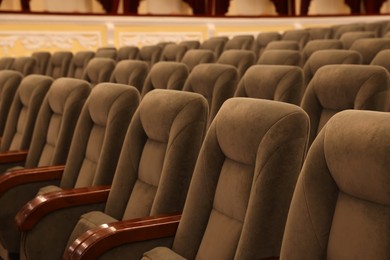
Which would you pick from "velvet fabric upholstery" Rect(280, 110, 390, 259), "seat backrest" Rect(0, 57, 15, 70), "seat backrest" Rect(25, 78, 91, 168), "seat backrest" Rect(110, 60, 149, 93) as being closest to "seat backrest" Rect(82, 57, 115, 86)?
"seat backrest" Rect(110, 60, 149, 93)

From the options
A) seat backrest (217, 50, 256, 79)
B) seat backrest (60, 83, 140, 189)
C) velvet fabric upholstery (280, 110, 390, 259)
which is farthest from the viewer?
seat backrest (217, 50, 256, 79)

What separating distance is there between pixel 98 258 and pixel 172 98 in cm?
18

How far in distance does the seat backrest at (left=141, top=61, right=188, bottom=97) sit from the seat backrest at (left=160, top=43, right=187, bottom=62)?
51 cm

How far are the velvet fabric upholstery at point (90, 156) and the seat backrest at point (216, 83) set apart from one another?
169 millimetres

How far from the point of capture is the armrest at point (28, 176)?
2.55ft

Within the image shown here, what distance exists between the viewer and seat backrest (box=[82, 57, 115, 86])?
1.29m

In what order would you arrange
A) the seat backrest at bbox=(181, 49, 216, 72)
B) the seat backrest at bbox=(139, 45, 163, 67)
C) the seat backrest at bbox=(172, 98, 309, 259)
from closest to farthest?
the seat backrest at bbox=(172, 98, 309, 259) → the seat backrest at bbox=(181, 49, 216, 72) → the seat backrest at bbox=(139, 45, 163, 67)

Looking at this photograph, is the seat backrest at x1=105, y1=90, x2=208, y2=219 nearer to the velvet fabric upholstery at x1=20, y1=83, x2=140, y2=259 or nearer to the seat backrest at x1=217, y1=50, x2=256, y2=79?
the velvet fabric upholstery at x1=20, y1=83, x2=140, y2=259

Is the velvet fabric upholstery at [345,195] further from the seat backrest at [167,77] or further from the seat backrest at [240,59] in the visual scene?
the seat backrest at [240,59]

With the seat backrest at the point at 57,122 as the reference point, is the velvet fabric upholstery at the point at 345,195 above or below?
above

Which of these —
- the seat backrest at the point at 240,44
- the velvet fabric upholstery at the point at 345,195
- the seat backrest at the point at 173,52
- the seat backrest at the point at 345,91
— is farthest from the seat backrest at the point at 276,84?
the seat backrest at the point at 240,44

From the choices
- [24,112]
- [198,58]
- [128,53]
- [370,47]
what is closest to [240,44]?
[128,53]

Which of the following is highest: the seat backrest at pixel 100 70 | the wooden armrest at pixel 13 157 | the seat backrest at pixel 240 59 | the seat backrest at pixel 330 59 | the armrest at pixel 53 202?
the seat backrest at pixel 330 59

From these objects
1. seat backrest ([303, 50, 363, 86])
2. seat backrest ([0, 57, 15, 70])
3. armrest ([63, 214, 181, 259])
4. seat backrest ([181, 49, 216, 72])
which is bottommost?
seat backrest ([0, 57, 15, 70])
